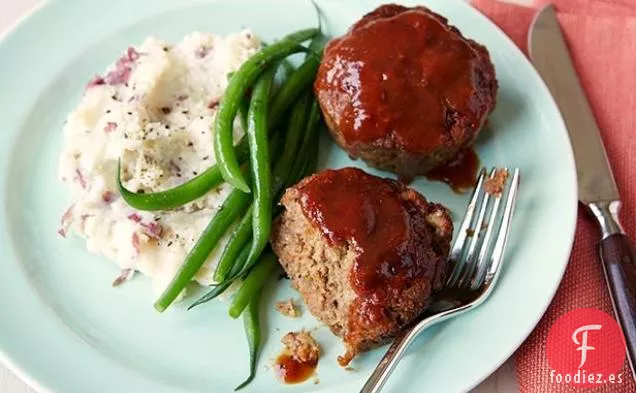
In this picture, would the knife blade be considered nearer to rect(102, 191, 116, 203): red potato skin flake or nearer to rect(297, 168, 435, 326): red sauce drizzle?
rect(297, 168, 435, 326): red sauce drizzle

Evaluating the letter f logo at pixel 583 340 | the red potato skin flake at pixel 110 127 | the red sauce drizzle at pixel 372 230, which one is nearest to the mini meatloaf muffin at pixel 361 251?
the red sauce drizzle at pixel 372 230

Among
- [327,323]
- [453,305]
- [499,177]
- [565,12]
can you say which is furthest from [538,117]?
[327,323]

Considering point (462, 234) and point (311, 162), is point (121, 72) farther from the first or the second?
point (462, 234)

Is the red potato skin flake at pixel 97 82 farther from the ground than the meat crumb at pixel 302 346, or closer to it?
farther from the ground

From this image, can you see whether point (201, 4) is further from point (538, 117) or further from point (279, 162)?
point (538, 117)

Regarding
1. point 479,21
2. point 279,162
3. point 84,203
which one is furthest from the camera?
point 479,21

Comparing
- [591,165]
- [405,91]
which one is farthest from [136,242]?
[591,165]

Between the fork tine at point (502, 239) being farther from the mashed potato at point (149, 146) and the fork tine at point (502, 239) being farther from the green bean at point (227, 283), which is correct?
the mashed potato at point (149, 146)
